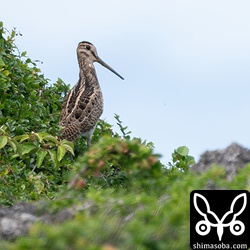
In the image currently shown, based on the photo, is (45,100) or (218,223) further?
(45,100)

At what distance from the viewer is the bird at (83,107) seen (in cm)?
1382

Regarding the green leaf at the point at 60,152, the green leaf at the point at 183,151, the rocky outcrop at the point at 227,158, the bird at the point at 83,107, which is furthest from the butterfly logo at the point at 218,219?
the bird at the point at 83,107

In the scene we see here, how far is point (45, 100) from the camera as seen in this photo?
14.5 metres

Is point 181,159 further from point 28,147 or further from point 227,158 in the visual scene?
point 227,158

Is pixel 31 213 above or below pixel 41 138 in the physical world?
below

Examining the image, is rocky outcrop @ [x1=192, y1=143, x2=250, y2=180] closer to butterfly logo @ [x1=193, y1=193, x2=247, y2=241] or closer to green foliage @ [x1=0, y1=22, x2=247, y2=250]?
green foliage @ [x1=0, y1=22, x2=247, y2=250]

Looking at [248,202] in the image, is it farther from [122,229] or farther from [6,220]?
[6,220]

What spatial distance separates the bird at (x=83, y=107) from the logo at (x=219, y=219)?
26.7 feet

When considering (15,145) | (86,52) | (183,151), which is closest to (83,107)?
(86,52)

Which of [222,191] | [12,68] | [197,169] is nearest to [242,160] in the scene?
[197,169]

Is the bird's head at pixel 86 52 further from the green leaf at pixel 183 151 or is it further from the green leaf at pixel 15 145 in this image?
the green leaf at pixel 15 145

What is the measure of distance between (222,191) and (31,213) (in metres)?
1.26

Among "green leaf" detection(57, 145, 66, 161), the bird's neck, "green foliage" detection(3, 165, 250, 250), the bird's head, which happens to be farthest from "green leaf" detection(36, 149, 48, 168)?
"green foliage" detection(3, 165, 250, 250)

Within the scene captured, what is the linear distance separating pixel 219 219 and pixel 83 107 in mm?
8966
